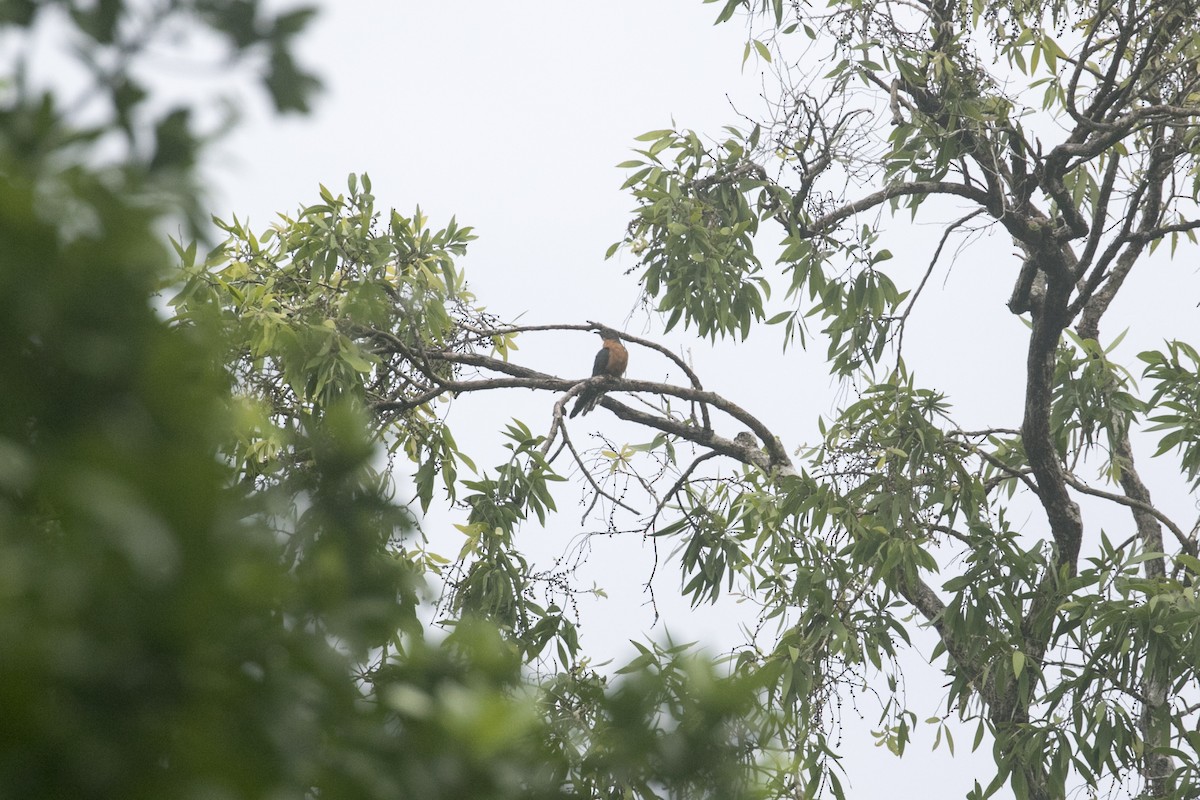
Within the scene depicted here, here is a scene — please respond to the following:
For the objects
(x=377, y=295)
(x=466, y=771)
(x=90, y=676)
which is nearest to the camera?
(x=90, y=676)

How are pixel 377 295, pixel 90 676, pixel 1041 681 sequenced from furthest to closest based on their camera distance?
pixel 1041 681 < pixel 377 295 < pixel 90 676

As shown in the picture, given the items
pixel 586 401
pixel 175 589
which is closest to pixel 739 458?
pixel 586 401

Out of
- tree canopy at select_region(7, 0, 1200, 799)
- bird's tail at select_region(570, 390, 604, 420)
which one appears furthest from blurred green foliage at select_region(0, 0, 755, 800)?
bird's tail at select_region(570, 390, 604, 420)

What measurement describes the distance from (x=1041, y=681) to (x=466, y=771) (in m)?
4.51

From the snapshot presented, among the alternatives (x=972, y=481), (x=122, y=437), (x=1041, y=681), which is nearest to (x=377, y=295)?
(x=972, y=481)

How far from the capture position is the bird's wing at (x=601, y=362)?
22.3 feet

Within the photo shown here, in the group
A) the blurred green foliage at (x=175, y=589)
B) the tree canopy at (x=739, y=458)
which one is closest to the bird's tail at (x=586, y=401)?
the tree canopy at (x=739, y=458)

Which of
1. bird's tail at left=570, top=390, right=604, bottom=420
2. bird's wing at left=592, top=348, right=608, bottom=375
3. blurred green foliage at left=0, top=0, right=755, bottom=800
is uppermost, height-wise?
bird's wing at left=592, top=348, right=608, bottom=375

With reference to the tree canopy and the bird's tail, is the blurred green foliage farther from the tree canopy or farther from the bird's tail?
the bird's tail

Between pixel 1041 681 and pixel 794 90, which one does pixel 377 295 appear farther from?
pixel 1041 681

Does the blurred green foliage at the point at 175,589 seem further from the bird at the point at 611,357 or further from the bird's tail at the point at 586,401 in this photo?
the bird at the point at 611,357

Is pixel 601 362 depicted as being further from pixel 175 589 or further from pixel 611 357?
pixel 175 589

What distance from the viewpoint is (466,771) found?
2.44 feet

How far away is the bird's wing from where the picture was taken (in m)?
6.80
